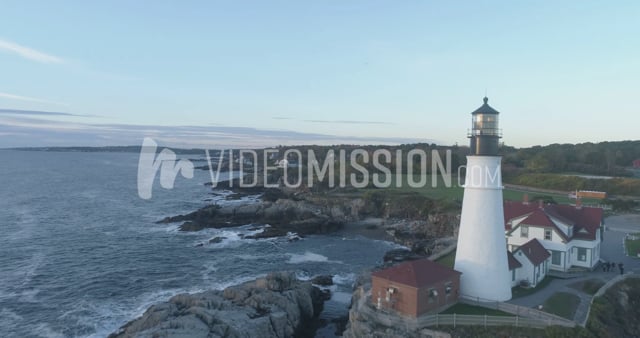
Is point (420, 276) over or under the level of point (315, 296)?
over

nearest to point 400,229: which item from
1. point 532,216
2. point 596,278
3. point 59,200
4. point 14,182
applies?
point 532,216

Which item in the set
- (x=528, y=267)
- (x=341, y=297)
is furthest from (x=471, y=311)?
(x=341, y=297)

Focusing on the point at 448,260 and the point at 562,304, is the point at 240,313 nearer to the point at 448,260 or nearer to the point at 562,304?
the point at 448,260

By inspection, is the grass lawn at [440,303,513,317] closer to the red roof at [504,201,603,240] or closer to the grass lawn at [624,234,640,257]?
the red roof at [504,201,603,240]

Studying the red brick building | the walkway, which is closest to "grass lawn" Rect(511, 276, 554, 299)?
the walkway

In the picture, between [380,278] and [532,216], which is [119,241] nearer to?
[380,278]

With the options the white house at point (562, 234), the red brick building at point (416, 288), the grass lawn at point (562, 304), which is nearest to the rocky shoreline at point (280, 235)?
the red brick building at point (416, 288)
